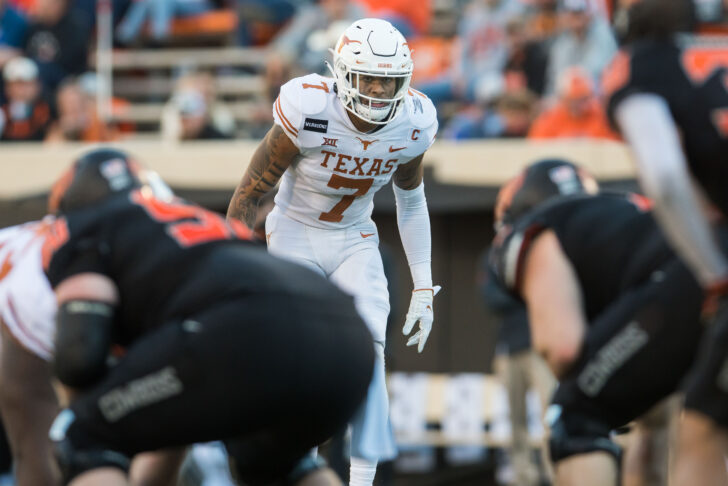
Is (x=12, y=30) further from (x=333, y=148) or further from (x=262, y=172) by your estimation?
(x=333, y=148)

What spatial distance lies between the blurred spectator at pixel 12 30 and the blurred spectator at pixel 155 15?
957mm

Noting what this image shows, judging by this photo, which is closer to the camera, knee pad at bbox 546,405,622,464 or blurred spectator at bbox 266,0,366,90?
knee pad at bbox 546,405,622,464

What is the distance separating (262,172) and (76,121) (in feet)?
18.2

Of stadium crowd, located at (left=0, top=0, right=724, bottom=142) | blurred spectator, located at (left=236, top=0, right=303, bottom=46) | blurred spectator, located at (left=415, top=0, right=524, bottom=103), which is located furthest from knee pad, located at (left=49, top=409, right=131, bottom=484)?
blurred spectator, located at (left=236, top=0, right=303, bottom=46)

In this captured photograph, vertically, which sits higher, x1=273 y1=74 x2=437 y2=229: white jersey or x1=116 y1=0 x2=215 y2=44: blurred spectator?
x1=273 y1=74 x2=437 y2=229: white jersey

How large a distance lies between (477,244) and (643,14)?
551 cm

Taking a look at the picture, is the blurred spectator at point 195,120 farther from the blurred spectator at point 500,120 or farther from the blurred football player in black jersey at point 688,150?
the blurred football player in black jersey at point 688,150

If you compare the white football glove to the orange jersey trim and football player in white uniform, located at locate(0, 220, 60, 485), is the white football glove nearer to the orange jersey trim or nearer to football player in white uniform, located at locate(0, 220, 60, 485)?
the orange jersey trim

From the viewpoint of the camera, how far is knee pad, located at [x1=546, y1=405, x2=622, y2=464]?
13.0 feet

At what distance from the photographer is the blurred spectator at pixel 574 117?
29.8ft

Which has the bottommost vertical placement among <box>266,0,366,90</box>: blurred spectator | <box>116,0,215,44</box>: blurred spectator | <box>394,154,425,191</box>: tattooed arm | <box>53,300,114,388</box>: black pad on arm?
<box>116,0,215,44</box>: blurred spectator

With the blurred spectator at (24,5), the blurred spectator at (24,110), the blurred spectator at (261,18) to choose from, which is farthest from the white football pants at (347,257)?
the blurred spectator at (24,5)

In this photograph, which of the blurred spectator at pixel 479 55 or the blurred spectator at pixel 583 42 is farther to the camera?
the blurred spectator at pixel 479 55

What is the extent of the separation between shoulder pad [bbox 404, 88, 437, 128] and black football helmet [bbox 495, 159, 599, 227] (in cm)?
53
